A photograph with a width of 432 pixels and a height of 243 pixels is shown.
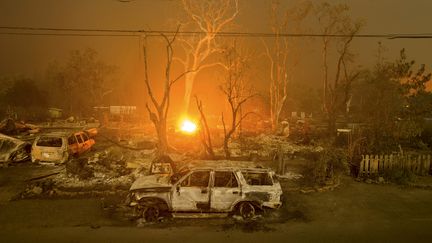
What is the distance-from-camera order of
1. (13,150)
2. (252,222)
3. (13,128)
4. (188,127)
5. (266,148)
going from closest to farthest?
1. (252,222)
2. (13,150)
3. (266,148)
4. (13,128)
5. (188,127)

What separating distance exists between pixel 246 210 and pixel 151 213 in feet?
9.15

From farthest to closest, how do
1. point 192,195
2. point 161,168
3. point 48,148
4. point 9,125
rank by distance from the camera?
1. point 9,125
2. point 48,148
3. point 161,168
4. point 192,195

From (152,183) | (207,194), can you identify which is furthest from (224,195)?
(152,183)

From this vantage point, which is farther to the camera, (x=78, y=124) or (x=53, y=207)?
(x=78, y=124)

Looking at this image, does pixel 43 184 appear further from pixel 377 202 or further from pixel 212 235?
pixel 377 202

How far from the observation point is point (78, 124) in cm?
3547

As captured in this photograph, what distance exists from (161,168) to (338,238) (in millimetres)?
6504

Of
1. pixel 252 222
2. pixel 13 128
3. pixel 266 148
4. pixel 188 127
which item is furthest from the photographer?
pixel 188 127

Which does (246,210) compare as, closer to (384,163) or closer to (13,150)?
(384,163)

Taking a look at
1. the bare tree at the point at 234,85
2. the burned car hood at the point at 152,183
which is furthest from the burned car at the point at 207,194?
the bare tree at the point at 234,85

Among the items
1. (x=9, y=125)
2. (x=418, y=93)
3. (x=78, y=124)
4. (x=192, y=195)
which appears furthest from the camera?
(x=78, y=124)

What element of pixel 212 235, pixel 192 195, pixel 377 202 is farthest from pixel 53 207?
pixel 377 202

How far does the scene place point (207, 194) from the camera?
9680 mm

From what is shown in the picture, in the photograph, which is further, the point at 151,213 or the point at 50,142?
the point at 50,142
